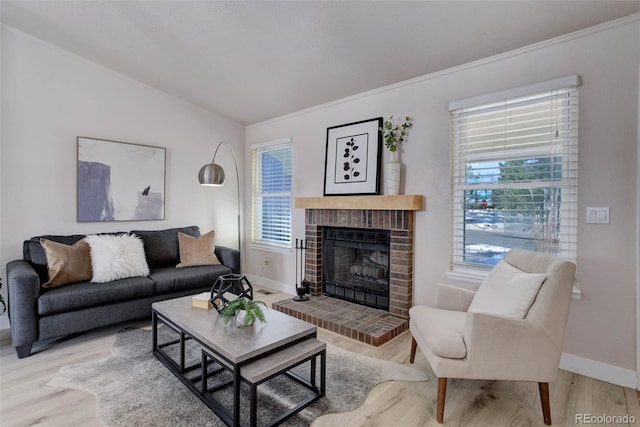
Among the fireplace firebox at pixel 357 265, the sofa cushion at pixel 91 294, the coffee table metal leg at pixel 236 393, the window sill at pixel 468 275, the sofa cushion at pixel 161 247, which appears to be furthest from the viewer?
the sofa cushion at pixel 161 247

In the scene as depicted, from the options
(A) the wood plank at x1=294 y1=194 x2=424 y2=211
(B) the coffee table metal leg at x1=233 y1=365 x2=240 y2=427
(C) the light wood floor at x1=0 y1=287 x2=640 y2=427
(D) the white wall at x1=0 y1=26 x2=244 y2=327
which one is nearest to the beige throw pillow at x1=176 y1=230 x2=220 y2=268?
(D) the white wall at x1=0 y1=26 x2=244 y2=327

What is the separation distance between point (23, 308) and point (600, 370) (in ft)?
13.7

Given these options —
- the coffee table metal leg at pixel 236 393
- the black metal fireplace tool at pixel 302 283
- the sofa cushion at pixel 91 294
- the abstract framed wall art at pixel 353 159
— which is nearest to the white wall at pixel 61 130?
the sofa cushion at pixel 91 294

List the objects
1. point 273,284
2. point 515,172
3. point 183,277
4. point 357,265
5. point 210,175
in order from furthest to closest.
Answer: point 273,284
point 357,265
point 210,175
point 183,277
point 515,172

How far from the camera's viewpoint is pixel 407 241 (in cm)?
313

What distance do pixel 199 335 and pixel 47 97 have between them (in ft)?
10.3

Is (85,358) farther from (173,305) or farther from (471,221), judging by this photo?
(471,221)

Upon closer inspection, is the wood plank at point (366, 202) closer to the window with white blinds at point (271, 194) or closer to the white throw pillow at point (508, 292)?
the window with white blinds at point (271, 194)

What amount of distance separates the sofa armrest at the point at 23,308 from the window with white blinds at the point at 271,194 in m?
2.59

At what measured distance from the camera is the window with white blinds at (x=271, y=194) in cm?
446

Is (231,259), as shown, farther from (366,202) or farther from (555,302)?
(555,302)

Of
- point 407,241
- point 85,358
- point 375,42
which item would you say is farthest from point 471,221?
point 85,358

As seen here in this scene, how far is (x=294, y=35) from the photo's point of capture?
2.69 meters

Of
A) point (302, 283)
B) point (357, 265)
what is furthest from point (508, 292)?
point (302, 283)
